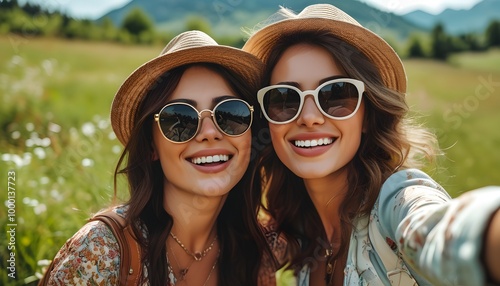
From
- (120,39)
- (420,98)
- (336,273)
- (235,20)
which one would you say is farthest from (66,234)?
(120,39)

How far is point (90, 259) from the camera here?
2.55 meters

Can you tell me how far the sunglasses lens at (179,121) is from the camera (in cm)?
279

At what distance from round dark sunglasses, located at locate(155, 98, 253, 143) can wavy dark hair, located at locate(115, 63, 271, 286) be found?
0.34ft

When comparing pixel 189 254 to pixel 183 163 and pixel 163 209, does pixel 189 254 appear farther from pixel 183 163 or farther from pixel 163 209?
pixel 183 163

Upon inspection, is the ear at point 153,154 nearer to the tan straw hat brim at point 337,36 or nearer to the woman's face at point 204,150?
the woman's face at point 204,150

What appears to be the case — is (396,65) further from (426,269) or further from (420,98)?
(420,98)

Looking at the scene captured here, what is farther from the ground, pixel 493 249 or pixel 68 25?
pixel 493 249

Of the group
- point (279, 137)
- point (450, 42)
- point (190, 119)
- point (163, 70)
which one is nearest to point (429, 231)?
point (279, 137)

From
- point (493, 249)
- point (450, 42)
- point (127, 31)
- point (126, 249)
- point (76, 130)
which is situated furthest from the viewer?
point (127, 31)

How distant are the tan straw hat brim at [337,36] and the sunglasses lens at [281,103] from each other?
1.11 feet

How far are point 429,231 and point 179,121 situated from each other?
147 cm

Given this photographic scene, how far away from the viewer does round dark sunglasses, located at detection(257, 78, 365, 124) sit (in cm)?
275

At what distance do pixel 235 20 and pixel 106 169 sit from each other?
7.27 m

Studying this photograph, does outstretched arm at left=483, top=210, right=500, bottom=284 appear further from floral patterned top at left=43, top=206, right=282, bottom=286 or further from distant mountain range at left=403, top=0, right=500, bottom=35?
distant mountain range at left=403, top=0, right=500, bottom=35
